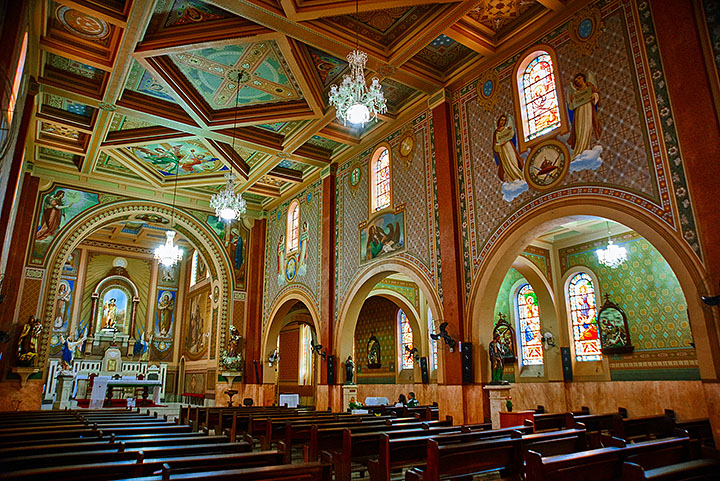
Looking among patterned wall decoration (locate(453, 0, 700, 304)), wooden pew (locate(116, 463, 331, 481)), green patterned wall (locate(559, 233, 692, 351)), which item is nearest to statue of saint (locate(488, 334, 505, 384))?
patterned wall decoration (locate(453, 0, 700, 304))

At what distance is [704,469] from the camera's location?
13.2ft

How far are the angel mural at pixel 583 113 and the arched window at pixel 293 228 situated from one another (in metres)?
11.1

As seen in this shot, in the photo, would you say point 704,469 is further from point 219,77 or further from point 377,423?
point 219,77

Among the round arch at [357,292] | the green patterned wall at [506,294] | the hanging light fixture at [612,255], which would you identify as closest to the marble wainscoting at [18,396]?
the round arch at [357,292]

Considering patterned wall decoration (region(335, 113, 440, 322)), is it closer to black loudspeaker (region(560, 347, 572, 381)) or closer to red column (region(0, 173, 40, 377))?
black loudspeaker (region(560, 347, 572, 381))

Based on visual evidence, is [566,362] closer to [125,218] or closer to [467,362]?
[467,362]

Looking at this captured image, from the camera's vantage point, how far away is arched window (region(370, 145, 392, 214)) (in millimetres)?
13781

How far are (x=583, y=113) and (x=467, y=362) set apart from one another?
17.7ft

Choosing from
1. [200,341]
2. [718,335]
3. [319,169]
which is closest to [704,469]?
[718,335]

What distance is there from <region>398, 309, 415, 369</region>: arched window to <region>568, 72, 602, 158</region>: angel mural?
11420mm

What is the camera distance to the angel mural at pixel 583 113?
8.61m

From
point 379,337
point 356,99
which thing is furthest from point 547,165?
point 379,337

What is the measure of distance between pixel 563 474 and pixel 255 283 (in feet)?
56.2

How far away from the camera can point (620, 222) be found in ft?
26.3
